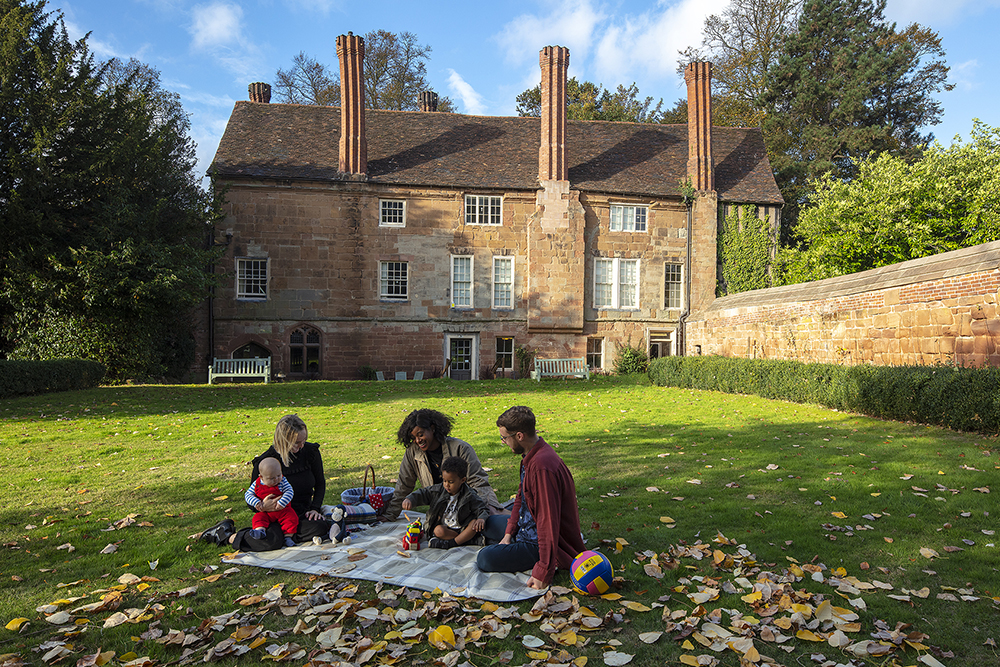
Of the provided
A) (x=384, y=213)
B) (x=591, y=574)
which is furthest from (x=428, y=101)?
(x=591, y=574)

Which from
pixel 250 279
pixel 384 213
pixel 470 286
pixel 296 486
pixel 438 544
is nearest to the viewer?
pixel 438 544

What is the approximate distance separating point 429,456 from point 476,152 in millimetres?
23819

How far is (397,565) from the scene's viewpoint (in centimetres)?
531

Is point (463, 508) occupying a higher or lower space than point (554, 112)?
lower

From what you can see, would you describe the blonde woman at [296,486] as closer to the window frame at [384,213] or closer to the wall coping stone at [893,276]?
the wall coping stone at [893,276]

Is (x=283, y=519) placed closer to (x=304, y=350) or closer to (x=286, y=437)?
(x=286, y=437)

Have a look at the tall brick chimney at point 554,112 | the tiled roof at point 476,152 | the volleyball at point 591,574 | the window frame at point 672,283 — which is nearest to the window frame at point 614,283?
the window frame at point 672,283

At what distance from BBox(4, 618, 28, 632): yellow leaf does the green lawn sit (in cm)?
4

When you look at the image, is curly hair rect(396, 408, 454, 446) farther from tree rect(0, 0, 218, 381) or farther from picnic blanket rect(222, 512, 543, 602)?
tree rect(0, 0, 218, 381)

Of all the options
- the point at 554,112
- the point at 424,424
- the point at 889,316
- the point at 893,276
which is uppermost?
the point at 554,112

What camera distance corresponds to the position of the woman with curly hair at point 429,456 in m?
6.18

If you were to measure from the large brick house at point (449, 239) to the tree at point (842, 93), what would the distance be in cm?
1030

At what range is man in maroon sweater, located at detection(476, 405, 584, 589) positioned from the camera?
15.9 feet

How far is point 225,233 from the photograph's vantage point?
991 inches
